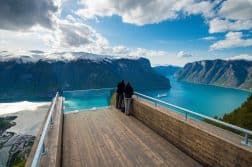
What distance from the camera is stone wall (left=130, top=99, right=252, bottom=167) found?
3.86 meters

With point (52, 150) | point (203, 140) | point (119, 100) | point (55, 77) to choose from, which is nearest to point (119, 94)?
point (119, 100)

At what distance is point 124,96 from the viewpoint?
30.6 ft

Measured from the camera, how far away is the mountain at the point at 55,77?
143m

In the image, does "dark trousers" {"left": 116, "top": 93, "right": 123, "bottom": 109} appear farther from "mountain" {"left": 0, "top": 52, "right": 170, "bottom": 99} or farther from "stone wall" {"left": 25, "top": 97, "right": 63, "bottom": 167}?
"mountain" {"left": 0, "top": 52, "right": 170, "bottom": 99}

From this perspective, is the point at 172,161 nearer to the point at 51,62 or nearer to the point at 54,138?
the point at 54,138

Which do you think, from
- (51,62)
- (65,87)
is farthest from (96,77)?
(51,62)

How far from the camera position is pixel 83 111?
33.7ft

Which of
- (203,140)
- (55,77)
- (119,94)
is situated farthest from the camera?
(55,77)

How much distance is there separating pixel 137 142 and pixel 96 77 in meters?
174

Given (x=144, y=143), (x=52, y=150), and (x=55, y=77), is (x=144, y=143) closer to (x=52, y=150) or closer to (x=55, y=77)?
(x=52, y=150)

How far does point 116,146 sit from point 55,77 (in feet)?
563

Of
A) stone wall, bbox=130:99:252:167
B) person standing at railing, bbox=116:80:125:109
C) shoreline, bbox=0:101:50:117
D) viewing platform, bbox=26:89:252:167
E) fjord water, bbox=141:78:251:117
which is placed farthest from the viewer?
shoreline, bbox=0:101:50:117

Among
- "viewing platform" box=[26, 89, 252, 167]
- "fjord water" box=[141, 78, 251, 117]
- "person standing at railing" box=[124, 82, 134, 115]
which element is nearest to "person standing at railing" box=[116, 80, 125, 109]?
"person standing at railing" box=[124, 82, 134, 115]

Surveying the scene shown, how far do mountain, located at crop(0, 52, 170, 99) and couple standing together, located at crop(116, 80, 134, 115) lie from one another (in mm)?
138212
